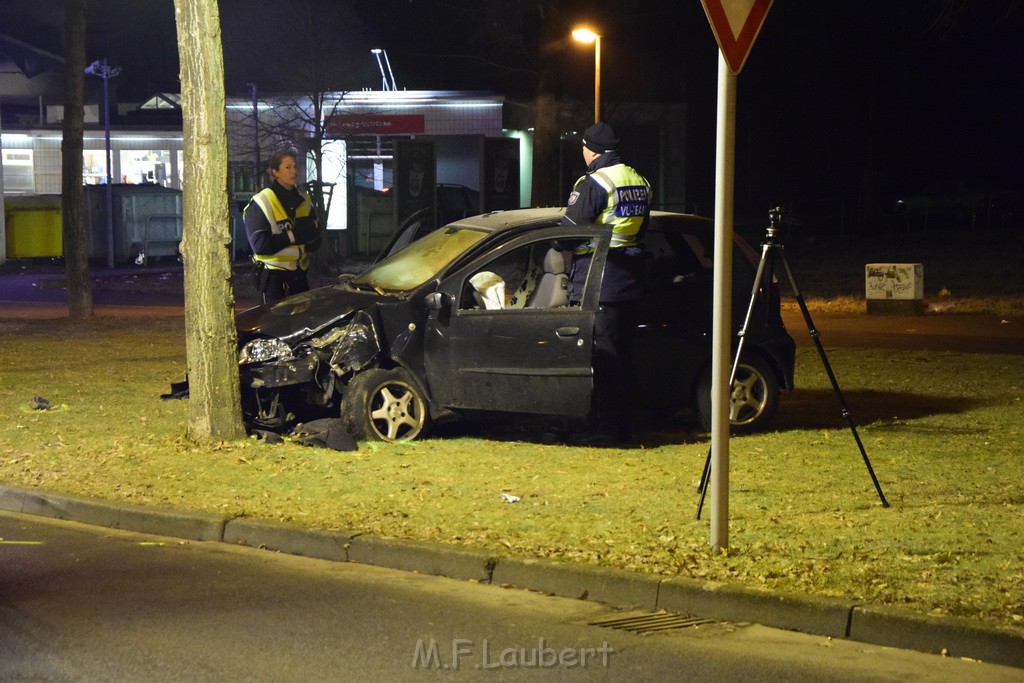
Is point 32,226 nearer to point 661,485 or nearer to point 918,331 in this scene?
point 918,331

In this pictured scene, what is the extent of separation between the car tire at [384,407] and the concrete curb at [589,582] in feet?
6.72

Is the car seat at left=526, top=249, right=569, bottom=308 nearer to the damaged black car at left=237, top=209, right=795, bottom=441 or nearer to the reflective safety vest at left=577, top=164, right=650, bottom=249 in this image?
the damaged black car at left=237, top=209, right=795, bottom=441

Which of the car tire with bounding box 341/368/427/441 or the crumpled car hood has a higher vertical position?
the crumpled car hood

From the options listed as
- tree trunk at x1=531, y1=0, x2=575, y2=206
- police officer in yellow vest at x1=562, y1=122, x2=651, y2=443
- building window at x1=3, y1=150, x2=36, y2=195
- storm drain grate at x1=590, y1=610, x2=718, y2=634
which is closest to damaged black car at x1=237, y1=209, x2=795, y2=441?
police officer in yellow vest at x1=562, y1=122, x2=651, y2=443

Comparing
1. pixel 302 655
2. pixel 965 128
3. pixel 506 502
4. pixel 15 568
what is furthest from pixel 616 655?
pixel 965 128

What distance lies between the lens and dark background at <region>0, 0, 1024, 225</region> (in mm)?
41094

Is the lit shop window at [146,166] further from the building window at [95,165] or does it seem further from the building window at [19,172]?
the building window at [19,172]

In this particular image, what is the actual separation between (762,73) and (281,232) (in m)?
42.5

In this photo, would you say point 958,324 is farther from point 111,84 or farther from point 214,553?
point 111,84

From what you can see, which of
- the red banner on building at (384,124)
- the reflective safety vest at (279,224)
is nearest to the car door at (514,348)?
the reflective safety vest at (279,224)

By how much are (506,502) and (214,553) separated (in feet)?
5.48

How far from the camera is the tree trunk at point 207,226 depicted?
958 cm

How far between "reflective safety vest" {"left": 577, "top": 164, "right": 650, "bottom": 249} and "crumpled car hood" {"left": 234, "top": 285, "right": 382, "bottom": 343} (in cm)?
177

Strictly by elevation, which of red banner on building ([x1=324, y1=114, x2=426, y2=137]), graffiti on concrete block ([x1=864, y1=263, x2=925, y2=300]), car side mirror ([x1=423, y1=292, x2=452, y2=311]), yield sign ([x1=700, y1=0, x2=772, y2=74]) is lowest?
graffiti on concrete block ([x1=864, y1=263, x2=925, y2=300])
